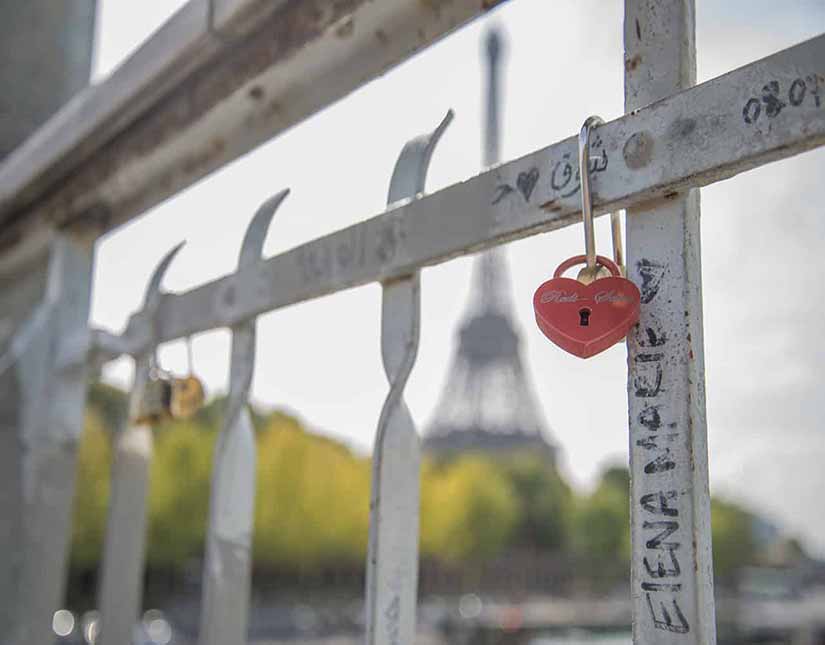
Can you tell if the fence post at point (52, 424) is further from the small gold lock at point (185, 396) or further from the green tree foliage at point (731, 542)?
the green tree foliage at point (731, 542)

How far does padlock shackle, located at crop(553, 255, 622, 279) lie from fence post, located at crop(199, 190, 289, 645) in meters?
0.59

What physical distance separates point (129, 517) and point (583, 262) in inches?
44.2

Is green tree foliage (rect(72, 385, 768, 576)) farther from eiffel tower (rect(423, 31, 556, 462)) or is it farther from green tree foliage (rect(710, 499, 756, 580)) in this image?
eiffel tower (rect(423, 31, 556, 462))

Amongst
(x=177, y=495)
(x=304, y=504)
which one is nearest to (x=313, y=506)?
(x=304, y=504)

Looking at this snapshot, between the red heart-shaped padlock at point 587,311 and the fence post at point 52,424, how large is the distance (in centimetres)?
120

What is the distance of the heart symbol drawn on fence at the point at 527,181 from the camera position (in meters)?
0.87

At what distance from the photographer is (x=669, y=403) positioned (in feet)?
2.48

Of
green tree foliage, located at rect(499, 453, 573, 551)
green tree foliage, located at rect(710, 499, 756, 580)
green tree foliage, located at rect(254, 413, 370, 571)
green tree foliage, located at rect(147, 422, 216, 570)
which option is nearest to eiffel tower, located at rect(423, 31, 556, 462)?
green tree foliage, located at rect(499, 453, 573, 551)

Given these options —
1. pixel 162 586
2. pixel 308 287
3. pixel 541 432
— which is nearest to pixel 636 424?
pixel 308 287

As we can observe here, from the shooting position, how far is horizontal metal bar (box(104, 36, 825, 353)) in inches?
26.7

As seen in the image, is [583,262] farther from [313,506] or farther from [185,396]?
[313,506]

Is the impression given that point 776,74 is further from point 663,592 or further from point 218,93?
point 218,93

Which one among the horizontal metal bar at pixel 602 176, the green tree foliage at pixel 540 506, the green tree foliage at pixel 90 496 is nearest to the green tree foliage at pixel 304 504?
the green tree foliage at pixel 90 496

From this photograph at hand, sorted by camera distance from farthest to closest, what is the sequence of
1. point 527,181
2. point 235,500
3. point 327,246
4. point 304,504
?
point 304,504
point 235,500
point 327,246
point 527,181
